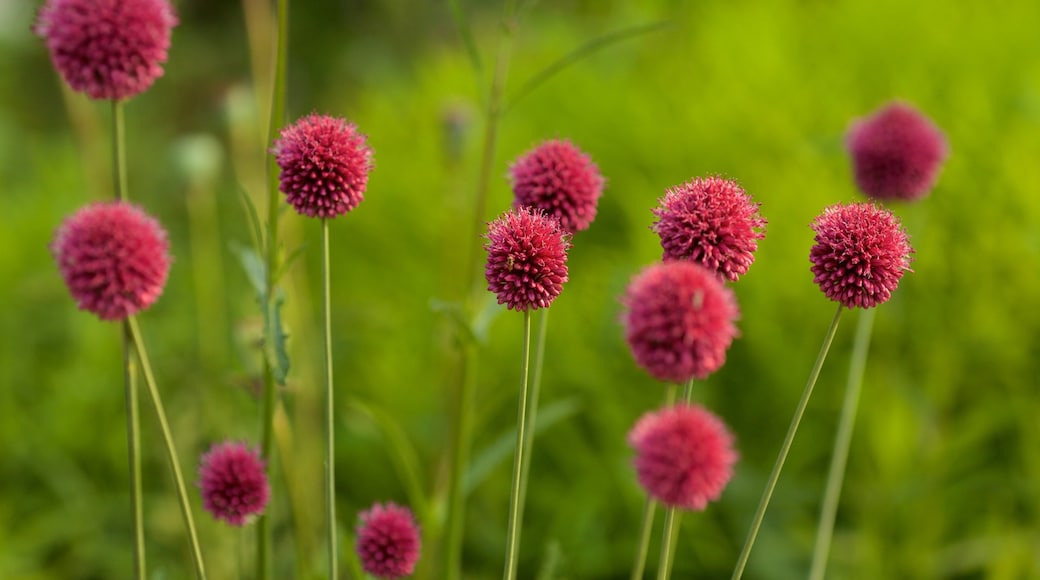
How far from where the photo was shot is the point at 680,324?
0.66m

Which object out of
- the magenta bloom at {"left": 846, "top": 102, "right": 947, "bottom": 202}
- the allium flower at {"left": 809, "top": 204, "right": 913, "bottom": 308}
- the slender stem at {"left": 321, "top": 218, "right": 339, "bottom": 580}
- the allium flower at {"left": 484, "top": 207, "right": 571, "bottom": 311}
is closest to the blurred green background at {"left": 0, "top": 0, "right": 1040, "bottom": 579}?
the magenta bloom at {"left": 846, "top": 102, "right": 947, "bottom": 202}

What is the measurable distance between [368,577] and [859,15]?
2669 millimetres

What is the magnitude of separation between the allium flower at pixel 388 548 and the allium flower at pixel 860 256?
1.40 ft

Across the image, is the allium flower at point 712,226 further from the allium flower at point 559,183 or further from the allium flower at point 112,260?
the allium flower at point 112,260

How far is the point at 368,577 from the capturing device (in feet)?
3.43

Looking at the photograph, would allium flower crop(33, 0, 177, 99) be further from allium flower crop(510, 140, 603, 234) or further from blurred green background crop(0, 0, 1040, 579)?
blurred green background crop(0, 0, 1040, 579)

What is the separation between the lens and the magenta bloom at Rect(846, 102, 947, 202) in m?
1.18

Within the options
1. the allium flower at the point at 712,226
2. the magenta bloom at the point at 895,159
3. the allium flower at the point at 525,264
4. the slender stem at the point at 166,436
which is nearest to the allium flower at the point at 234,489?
the slender stem at the point at 166,436

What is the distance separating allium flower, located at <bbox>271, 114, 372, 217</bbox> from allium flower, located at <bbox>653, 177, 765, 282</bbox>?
0.25m

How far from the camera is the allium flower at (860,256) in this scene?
2.52 ft

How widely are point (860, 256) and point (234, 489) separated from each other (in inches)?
22.1

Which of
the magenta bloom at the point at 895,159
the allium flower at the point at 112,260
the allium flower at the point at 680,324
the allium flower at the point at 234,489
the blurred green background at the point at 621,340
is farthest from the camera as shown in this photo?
the blurred green background at the point at 621,340

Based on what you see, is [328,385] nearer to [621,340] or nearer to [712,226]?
[712,226]

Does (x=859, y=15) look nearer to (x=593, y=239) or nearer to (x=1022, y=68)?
(x=1022, y=68)
